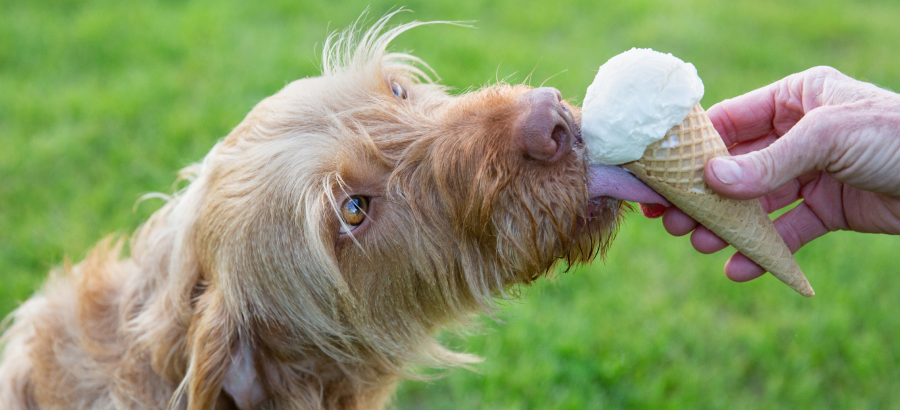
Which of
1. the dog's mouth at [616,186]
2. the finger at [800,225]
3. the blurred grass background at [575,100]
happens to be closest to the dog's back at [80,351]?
the blurred grass background at [575,100]

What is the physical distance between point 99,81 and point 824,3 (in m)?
9.50

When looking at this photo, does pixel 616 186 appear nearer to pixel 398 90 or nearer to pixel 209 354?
pixel 398 90

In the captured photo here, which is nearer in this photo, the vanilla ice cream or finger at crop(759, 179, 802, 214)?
the vanilla ice cream

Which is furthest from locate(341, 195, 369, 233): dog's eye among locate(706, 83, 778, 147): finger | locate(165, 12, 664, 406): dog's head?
locate(706, 83, 778, 147): finger

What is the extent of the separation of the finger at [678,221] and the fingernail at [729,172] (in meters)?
0.51

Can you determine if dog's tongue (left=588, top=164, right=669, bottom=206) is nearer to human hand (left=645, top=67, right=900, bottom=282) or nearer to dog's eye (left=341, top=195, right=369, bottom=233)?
human hand (left=645, top=67, right=900, bottom=282)

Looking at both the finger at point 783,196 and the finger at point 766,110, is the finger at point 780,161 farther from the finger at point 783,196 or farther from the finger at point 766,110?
the finger at point 783,196

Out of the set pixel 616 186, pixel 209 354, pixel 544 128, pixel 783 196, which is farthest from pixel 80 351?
pixel 783 196

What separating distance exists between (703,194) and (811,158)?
409 mm

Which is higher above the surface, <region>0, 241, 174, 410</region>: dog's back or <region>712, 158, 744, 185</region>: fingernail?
<region>712, 158, 744, 185</region>: fingernail

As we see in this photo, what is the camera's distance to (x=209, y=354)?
278 cm

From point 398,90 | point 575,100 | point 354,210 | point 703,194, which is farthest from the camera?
point 398,90

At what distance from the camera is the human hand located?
94.6 inches

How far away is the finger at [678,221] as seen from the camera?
116 inches
